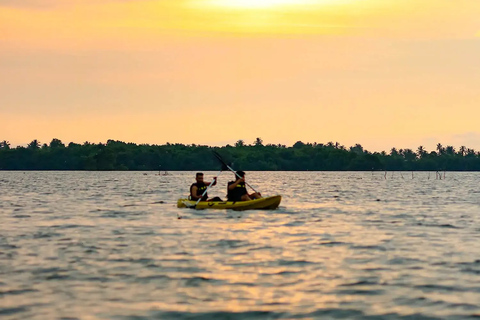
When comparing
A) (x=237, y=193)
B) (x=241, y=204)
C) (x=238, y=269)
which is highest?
(x=237, y=193)

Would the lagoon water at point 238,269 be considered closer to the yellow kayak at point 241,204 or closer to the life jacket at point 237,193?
the yellow kayak at point 241,204

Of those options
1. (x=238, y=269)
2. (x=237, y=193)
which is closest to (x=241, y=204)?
(x=237, y=193)

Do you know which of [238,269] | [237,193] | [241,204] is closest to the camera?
[238,269]

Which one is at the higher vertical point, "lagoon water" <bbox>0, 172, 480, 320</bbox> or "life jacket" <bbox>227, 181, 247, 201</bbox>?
"life jacket" <bbox>227, 181, 247, 201</bbox>

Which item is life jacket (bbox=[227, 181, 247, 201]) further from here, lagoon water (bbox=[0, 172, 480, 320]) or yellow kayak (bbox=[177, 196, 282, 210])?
lagoon water (bbox=[0, 172, 480, 320])

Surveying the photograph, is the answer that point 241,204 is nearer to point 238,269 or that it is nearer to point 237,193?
point 237,193

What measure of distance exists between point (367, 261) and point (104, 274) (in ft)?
22.5

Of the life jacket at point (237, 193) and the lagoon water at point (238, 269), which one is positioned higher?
the life jacket at point (237, 193)

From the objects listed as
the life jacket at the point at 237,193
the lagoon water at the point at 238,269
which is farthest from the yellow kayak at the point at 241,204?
the lagoon water at the point at 238,269

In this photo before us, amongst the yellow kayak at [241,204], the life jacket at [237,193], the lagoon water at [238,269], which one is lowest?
the lagoon water at [238,269]

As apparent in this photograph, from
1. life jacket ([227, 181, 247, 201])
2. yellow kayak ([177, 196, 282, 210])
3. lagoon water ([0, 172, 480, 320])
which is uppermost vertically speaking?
life jacket ([227, 181, 247, 201])

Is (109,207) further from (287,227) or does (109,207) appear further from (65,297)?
(65,297)

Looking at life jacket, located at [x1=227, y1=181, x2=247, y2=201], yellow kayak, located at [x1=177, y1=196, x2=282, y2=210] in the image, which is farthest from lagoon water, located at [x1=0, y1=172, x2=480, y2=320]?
life jacket, located at [x1=227, y1=181, x2=247, y2=201]

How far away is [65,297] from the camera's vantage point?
580 inches
